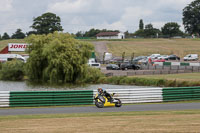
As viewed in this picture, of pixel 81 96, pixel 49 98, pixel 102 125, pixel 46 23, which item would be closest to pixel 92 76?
pixel 81 96

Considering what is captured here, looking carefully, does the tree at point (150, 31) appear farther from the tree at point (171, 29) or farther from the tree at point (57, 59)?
the tree at point (57, 59)

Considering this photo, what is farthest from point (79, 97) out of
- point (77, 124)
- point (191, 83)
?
point (191, 83)

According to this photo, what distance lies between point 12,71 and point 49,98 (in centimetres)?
3639

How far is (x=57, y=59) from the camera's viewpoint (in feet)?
156

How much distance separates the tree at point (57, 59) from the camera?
47.6m

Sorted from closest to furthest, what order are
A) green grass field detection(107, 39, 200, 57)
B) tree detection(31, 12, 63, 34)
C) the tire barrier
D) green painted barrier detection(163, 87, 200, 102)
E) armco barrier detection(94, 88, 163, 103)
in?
1. the tire barrier
2. armco barrier detection(94, 88, 163, 103)
3. green painted barrier detection(163, 87, 200, 102)
4. green grass field detection(107, 39, 200, 57)
5. tree detection(31, 12, 63, 34)

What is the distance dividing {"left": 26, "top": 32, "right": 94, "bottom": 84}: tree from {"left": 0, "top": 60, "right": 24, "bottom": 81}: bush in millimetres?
5412

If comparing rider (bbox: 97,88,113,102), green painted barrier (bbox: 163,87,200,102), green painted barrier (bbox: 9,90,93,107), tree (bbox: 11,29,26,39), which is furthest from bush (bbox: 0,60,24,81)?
tree (bbox: 11,29,26,39)

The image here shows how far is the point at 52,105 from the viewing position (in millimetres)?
21062

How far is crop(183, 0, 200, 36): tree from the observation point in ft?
463

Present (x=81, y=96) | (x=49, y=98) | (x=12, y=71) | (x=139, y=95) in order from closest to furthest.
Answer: (x=49, y=98)
(x=81, y=96)
(x=139, y=95)
(x=12, y=71)

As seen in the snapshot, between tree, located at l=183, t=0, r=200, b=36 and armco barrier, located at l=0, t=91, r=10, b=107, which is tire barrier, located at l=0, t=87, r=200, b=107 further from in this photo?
tree, located at l=183, t=0, r=200, b=36

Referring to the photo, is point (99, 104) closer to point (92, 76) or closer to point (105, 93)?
point (105, 93)

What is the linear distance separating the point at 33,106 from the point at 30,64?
3007 cm
